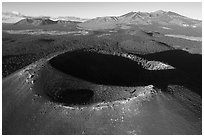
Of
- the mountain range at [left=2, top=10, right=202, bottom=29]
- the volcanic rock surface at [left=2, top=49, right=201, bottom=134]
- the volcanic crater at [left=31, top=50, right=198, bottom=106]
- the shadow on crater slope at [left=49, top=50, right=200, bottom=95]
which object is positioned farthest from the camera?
the mountain range at [left=2, top=10, right=202, bottom=29]

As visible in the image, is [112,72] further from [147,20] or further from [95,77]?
[147,20]

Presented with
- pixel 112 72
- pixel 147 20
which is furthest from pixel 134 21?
pixel 112 72

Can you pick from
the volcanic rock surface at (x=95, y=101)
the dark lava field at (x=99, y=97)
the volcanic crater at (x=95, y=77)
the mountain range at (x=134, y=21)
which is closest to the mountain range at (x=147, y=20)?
the mountain range at (x=134, y=21)

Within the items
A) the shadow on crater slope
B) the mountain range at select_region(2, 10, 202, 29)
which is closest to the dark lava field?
the shadow on crater slope

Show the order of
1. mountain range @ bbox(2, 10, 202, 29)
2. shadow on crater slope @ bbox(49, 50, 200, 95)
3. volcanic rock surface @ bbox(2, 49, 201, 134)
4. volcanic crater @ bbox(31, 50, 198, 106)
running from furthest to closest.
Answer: mountain range @ bbox(2, 10, 202, 29) < shadow on crater slope @ bbox(49, 50, 200, 95) < volcanic crater @ bbox(31, 50, 198, 106) < volcanic rock surface @ bbox(2, 49, 201, 134)

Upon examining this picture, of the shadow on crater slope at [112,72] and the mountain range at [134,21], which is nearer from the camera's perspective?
the shadow on crater slope at [112,72]

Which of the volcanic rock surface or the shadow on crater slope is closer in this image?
the volcanic rock surface

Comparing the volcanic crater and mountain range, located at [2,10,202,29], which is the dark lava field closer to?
the volcanic crater

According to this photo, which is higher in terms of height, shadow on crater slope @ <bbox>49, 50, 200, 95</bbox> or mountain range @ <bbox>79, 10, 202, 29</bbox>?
mountain range @ <bbox>79, 10, 202, 29</bbox>

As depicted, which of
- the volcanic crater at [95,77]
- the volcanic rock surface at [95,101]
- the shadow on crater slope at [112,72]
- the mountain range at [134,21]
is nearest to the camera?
the volcanic rock surface at [95,101]

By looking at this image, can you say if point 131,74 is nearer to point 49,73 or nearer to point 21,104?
point 49,73

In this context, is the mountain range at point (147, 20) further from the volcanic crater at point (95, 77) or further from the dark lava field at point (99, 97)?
the dark lava field at point (99, 97)

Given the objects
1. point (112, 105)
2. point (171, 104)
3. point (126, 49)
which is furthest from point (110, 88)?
point (126, 49)
